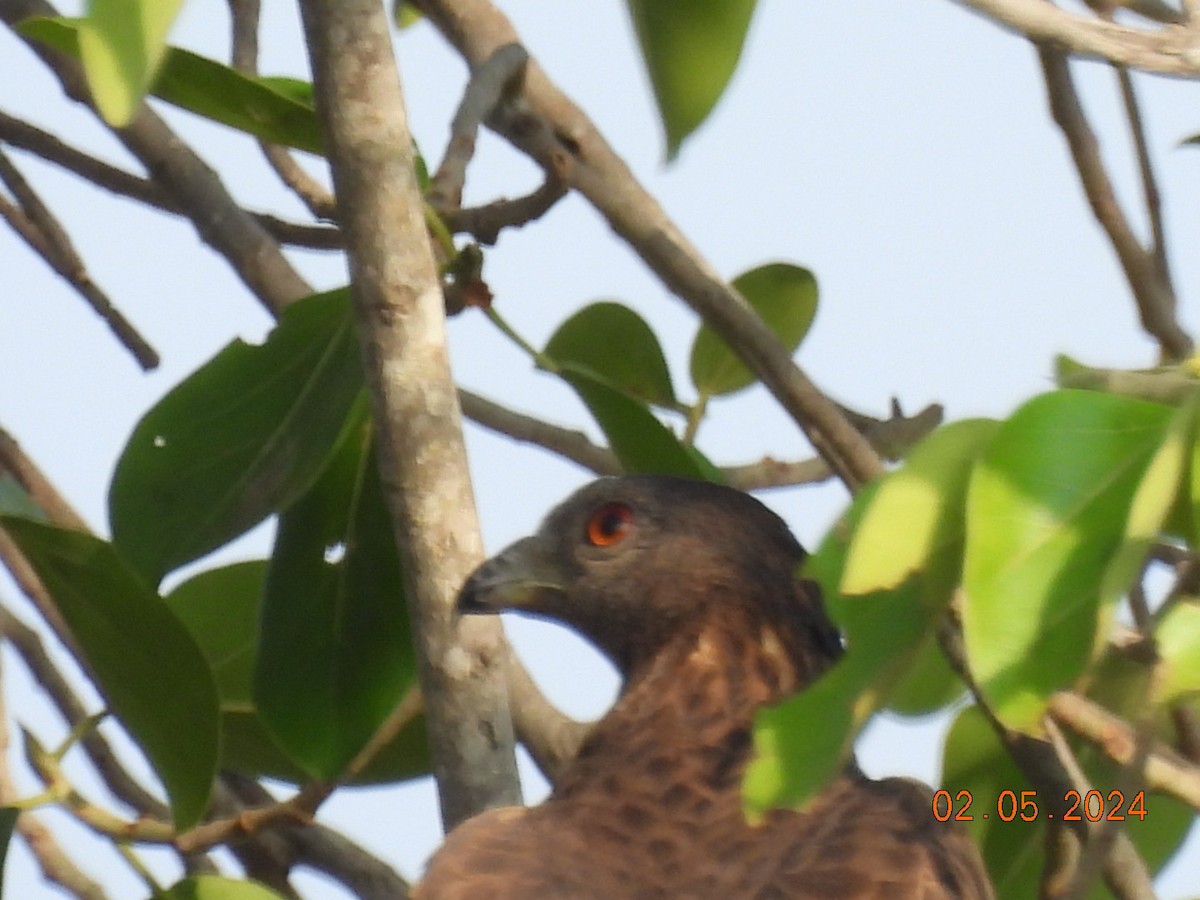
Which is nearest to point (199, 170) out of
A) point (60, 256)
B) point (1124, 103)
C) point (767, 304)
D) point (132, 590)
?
point (60, 256)

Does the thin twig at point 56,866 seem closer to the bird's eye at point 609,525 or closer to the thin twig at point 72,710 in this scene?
the thin twig at point 72,710

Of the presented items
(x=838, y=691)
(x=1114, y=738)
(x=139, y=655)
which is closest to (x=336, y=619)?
(x=139, y=655)

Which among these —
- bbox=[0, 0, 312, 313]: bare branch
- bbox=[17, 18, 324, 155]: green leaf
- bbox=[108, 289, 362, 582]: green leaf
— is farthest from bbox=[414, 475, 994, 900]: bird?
bbox=[17, 18, 324, 155]: green leaf

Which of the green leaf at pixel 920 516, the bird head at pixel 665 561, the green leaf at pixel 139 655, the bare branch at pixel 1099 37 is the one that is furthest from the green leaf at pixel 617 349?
the green leaf at pixel 920 516

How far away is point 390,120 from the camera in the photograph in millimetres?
2562

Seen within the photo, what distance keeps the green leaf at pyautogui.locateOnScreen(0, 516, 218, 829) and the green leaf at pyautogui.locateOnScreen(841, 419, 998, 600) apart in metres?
1.51

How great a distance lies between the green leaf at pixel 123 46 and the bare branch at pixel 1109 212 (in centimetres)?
230

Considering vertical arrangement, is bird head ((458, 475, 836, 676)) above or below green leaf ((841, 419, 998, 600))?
above

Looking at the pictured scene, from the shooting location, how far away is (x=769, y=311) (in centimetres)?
383

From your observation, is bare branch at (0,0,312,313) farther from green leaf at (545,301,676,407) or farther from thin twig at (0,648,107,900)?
thin twig at (0,648,107,900)

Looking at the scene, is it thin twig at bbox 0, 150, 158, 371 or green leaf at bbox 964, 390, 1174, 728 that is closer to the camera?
green leaf at bbox 964, 390, 1174, 728

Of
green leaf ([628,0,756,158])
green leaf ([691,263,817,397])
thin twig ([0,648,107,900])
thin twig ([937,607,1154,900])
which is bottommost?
thin twig ([937,607,1154,900])

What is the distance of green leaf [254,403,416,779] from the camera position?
3.22 meters

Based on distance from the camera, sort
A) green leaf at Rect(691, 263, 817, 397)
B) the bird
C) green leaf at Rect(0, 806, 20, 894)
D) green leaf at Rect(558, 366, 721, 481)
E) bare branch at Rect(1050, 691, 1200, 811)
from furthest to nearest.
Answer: green leaf at Rect(691, 263, 817, 397)
green leaf at Rect(558, 366, 721, 481)
green leaf at Rect(0, 806, 20, 894)
the bird
bare branch at Rect(1050, 691, 1200, 811)
